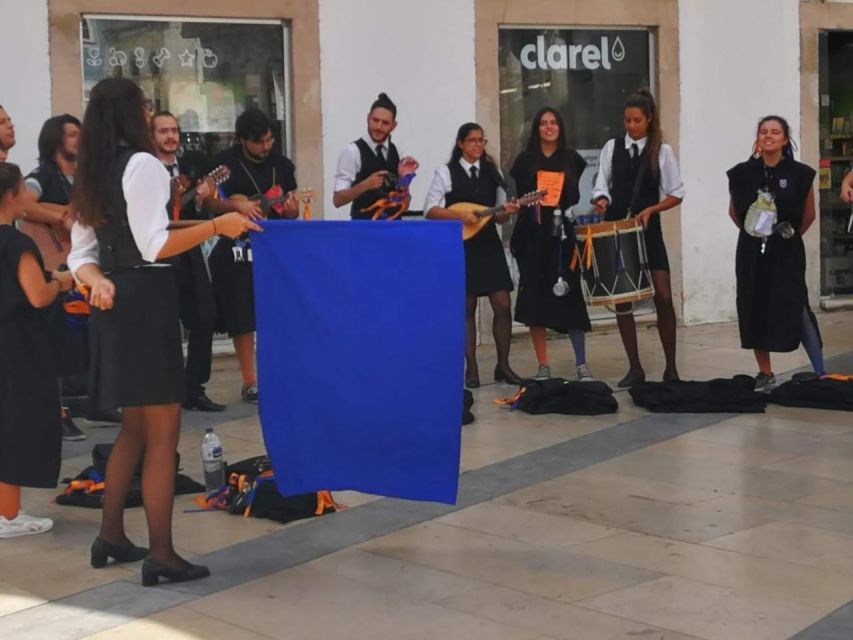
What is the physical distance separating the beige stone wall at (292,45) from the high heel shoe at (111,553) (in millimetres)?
5527

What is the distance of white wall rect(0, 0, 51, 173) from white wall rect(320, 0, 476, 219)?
226 centimetres

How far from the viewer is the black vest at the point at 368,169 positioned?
10336 millimetres

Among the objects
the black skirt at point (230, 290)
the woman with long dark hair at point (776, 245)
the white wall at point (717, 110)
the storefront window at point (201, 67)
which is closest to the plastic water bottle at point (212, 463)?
the black skirt at point (230, 290)

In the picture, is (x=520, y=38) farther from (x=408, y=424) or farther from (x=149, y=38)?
(x=408, y=424)

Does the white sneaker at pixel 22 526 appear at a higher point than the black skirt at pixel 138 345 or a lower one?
lower

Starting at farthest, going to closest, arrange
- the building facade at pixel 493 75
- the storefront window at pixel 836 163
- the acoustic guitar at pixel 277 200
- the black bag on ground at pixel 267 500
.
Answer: the storefront window at pixel 836 163, the building facade at pixel 493 75, the black bag on ground at pixel 267 500, the acoustic guitar at pixel 277 200

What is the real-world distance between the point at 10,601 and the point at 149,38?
263 inches

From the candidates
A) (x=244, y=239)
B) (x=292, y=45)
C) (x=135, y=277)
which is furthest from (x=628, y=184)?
(x=135, y=277)

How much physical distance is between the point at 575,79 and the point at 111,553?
844 centimetres

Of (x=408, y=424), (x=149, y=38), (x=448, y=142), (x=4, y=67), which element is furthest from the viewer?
(x=448, y=142)

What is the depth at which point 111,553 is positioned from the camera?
Answer: 6391 millimetres

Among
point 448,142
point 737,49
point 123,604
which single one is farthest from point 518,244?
point 123,604

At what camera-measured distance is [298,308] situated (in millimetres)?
6387

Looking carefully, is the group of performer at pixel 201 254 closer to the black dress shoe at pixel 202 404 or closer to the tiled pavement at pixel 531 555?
the black dress shoe at pixel 202 404
